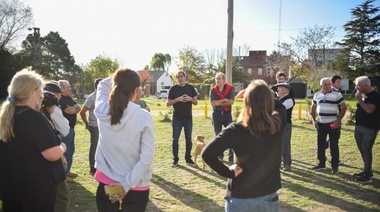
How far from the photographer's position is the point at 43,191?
2.41 m

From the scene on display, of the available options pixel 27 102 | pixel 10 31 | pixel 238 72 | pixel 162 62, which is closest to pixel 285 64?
pixel 238 72

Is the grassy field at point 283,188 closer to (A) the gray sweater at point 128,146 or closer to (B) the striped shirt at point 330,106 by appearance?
(B) the striped shirt at point 330,106

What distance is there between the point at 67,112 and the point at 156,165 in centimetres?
240

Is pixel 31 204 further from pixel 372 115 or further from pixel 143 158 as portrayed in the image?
pixel 372 115

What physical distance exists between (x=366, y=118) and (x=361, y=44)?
3708 centimetres

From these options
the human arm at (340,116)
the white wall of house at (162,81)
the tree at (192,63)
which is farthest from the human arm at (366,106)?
the white wall of house at (162,81)

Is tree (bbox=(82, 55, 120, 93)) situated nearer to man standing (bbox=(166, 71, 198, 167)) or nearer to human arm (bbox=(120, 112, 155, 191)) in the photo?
man standing (bbox=(166, 71, 198, 167))

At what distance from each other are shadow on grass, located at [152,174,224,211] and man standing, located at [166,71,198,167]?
1.30m

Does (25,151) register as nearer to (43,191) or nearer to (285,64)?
(43,191)

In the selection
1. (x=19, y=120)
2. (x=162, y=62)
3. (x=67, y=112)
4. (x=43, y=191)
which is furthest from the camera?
(x=162, y=62)

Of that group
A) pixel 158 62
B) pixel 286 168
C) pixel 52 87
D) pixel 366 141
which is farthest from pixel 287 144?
pixel 158 62

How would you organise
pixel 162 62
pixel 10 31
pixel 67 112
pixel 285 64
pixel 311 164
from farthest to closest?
pixel 162 62 → pixel 285 64 → pixel 10 31 → pixel 311 164 → pixel 67 112

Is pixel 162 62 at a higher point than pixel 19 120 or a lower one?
higher

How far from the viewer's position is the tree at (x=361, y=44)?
34.1 metres
